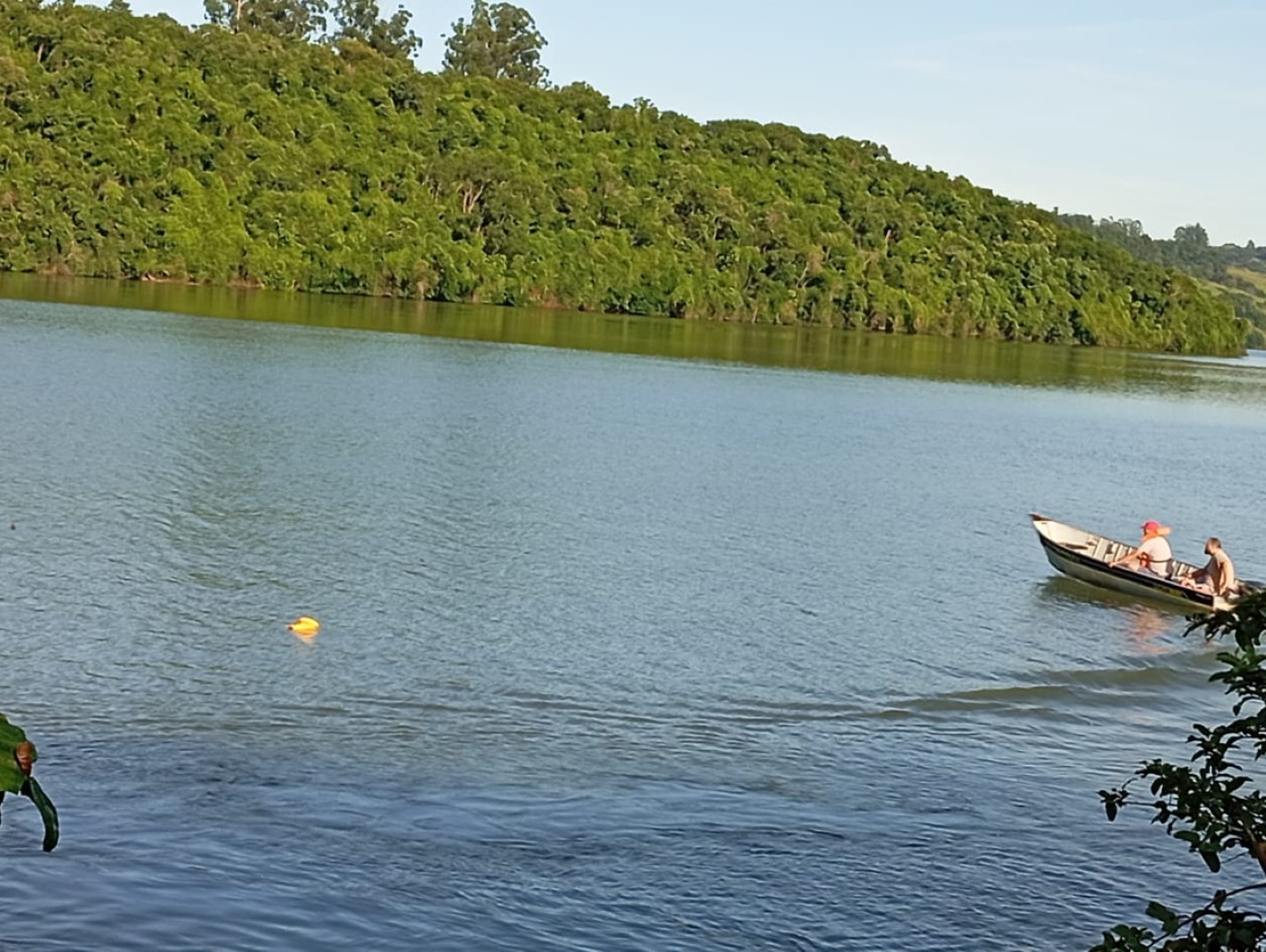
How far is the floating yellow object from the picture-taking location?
18.4 metres

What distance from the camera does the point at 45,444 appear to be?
30.5 metres

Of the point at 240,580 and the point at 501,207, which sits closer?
the point at 240,580

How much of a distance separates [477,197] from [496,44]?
42.1 meters

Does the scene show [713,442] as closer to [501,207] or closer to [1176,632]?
[1176,632]

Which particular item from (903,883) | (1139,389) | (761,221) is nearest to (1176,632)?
(903,883)

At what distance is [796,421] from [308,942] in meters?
41.1

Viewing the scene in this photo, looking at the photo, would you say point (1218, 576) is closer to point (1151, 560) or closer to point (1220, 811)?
point (1151, 560)

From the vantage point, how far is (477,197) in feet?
403

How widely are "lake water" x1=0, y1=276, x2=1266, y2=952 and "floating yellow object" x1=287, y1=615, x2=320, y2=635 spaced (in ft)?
0.92

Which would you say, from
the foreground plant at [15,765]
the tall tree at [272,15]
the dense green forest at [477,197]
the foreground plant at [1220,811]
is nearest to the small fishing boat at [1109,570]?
the foreground plant at [1220,811]

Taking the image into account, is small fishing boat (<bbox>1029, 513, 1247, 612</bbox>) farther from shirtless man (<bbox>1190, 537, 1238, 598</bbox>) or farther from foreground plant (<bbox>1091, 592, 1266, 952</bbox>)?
foreground plant (<bbox>1091, 592, 1266, 952</bbox>)

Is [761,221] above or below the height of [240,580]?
above

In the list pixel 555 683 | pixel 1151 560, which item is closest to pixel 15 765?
pixel 555 683

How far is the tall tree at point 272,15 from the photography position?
147 meters
